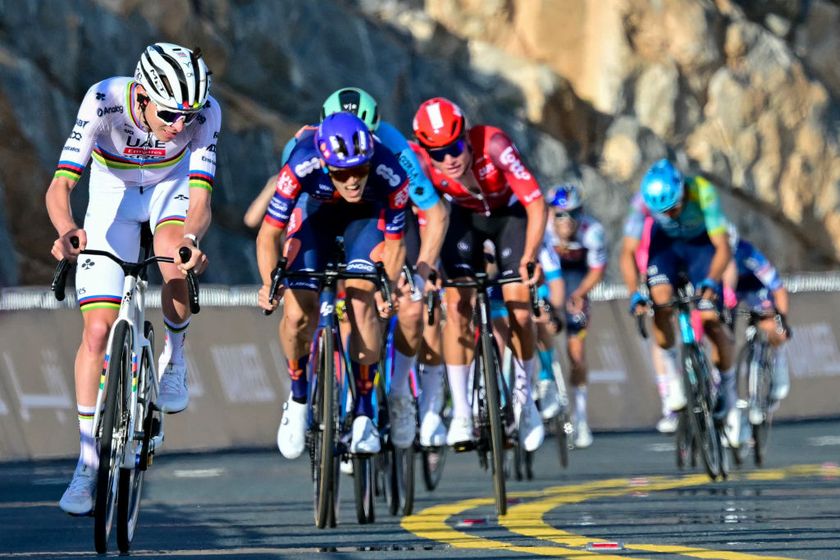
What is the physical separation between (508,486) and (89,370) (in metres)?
5.07

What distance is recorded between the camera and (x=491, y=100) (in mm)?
36094

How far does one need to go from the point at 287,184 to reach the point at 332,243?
1.48ft

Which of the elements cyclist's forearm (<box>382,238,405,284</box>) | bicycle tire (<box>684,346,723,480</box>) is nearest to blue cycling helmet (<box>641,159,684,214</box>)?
bicycle tire (<box>684,346,723,480</box>)

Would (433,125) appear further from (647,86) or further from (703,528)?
(647,86)

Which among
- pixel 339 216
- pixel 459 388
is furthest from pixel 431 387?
pixel 339 216

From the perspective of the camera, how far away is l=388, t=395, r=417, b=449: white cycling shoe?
9.72 m

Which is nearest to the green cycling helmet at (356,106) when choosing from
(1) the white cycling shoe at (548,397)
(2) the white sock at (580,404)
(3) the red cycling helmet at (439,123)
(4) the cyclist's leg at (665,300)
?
(3) the red cycling helmet at (439,123)

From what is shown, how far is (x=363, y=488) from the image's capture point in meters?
9.18

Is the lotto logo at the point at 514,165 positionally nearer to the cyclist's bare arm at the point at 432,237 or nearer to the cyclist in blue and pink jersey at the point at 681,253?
the cyclist's bare arm at the point at 432,237

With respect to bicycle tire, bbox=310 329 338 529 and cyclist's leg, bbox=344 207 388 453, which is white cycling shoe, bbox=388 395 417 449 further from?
bicycle tire, bbox=310 329 338 529

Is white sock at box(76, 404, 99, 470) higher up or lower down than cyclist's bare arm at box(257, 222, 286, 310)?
lower down

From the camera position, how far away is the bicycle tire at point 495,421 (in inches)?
366

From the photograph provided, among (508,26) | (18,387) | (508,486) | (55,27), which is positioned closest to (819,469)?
(508,486)

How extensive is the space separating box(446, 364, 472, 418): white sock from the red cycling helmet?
1.26 metres
